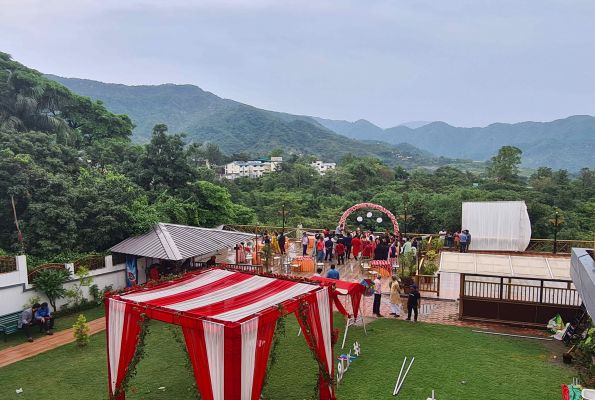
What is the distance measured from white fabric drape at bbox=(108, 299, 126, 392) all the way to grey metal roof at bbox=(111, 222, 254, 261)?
5.58m

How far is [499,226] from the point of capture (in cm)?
1842

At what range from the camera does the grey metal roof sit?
12.6 meters

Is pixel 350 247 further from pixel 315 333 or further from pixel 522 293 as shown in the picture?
pixel 315 333

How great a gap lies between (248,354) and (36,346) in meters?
6.88

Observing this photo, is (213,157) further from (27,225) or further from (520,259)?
(520,259)

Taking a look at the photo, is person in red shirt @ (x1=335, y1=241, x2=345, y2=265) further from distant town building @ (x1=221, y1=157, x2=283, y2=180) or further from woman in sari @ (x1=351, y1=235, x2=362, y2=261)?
distant town building @ (x1=221, y1=157, x2=283, y2=180)

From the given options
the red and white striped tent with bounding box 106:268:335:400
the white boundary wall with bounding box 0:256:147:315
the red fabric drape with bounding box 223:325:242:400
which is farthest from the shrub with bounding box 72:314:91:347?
the red fabric drape with bounding box 223:325:242:400

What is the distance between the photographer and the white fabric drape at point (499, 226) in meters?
18.2

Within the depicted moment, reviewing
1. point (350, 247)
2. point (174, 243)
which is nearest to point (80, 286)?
point (174, 243)

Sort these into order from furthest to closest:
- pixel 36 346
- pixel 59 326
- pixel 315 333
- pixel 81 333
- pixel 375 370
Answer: pixel 59 326, pixel 36 346, pixel 81 333, pixel 375 370, pixel 315 333

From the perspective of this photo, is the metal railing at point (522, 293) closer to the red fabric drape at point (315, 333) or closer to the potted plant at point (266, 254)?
the red fabric drape at point (315, 333)

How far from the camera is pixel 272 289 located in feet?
24.1

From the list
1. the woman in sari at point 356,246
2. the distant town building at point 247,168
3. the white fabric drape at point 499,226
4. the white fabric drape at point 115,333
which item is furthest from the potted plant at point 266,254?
the distant town building at point 247,168

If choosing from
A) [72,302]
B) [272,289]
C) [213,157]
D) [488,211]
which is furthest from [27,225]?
[213,157]
